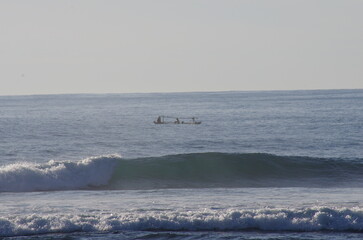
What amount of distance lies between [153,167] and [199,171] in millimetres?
2741

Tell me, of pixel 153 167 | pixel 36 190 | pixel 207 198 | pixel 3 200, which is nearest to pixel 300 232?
pixel 207 198

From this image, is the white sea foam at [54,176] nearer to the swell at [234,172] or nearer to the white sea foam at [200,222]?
the swell at [234,172]

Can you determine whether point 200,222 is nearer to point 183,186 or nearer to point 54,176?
point 183,186

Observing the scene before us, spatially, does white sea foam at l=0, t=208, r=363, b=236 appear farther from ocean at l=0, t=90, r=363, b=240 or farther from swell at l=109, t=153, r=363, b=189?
swell at l=109, t=153, r=363, b=189

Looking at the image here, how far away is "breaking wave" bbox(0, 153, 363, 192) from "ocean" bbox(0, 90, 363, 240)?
0.06m

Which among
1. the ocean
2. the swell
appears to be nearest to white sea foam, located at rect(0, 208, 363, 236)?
the ocean

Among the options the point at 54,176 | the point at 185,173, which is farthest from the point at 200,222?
the point at 185,173

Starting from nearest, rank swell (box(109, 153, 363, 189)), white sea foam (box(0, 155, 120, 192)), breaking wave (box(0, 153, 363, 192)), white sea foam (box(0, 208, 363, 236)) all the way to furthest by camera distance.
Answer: white sea foam (box(0, 208, 363, 236)), white sea foam (box(0, 155, 120, 192)), breaking wave (box(0, 153, 363, 192)), swell (box(109, 153, 363, 189))

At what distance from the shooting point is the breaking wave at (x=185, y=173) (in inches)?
1303

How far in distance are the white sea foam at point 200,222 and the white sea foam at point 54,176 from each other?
9.94 metres

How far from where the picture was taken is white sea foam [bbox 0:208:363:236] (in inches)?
844

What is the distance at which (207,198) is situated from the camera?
27.0m

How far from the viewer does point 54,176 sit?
3331cm

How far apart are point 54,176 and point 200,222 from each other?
1344 centimetres
